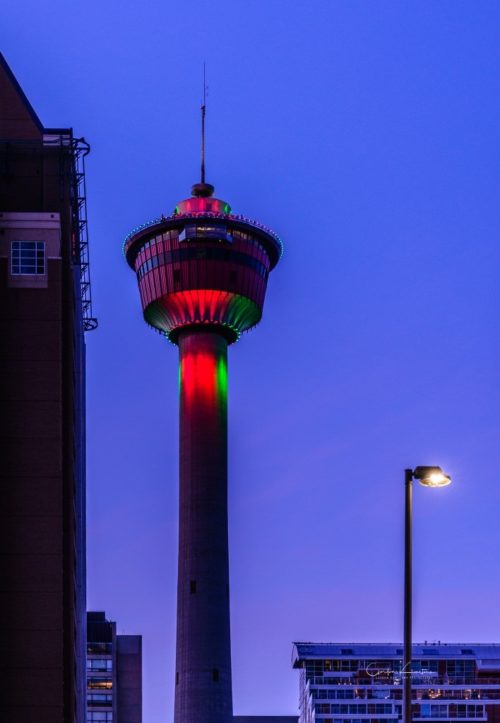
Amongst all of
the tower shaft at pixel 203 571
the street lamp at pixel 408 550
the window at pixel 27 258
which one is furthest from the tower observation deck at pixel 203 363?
the street lamp at pixel 408 550

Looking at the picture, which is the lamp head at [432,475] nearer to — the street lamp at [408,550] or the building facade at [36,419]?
the street lamp at [408,550]

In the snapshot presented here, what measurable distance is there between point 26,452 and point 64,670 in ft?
35.0

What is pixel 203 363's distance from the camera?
491 ft

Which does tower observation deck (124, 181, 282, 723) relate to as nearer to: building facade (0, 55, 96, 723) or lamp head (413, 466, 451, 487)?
building facade (0, 55, 96, 723)

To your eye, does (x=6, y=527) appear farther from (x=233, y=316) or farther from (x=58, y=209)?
(x=233, y=316)

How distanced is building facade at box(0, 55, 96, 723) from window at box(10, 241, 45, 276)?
5cm

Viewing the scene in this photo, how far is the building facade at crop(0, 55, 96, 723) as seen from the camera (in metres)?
63.3

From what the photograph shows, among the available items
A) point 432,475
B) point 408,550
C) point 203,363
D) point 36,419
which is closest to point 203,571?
point 203,363

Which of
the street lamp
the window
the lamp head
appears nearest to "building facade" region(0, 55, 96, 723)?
the window

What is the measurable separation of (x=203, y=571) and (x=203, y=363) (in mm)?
24473

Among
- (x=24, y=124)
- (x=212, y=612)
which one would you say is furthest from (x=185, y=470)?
(x=24, y=124)

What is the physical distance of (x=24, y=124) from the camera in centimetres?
7162

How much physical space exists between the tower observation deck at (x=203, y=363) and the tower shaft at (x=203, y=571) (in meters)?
0.10

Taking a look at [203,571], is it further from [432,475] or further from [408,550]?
[432,475]
